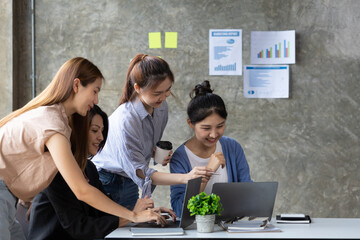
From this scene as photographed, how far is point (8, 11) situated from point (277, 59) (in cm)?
211

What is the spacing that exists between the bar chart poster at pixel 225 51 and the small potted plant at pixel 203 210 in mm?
2067

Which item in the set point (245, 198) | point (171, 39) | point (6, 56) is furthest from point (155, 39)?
point (245, 198)

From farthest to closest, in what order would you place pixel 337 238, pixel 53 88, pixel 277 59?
pixel 277 59, pixel 53 88, pixel 337 238

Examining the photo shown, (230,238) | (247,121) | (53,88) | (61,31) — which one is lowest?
(230,238)

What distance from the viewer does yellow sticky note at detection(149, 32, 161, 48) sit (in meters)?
4.00

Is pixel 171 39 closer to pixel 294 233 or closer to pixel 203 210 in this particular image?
pixel 203 210

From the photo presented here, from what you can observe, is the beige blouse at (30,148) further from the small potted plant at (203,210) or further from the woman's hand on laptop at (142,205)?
the small potted plant at (203,210)

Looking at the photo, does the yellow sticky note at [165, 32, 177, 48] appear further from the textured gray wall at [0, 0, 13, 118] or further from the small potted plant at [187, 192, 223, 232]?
the small potted plant at [187, 192, 223, 232]

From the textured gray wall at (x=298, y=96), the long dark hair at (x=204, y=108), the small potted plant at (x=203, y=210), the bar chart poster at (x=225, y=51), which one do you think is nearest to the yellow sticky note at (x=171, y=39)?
the textured gray wall at (x=298, y=96)

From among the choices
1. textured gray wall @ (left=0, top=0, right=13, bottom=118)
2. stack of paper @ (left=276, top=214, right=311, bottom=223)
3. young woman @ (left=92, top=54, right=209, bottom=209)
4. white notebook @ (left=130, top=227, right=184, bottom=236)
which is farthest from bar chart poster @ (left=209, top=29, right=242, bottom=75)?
white notebook @ (left=130, top=227, right=184, bottom=236)

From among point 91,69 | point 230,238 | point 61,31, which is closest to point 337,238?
point 230,238

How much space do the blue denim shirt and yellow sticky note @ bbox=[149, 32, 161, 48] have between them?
4.31ft

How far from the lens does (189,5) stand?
3982mm

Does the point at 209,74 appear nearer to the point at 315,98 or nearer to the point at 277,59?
the point at 277,59
